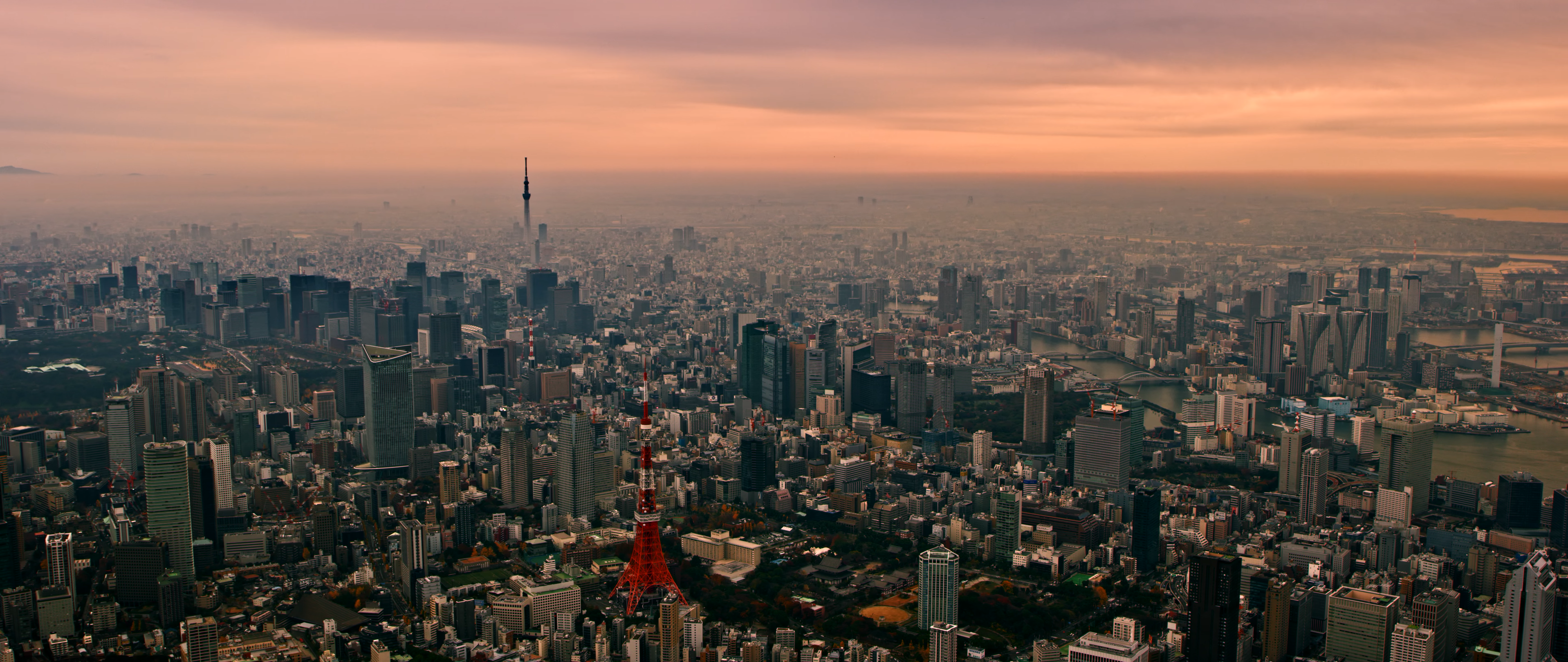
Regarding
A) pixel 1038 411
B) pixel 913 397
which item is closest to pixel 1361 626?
pixel 1038 411

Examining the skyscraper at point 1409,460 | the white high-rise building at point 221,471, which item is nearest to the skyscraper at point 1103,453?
the skyscraper at point 1409,460

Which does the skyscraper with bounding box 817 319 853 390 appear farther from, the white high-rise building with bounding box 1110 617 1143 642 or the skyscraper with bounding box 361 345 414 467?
the white high-rise building with bounding box 1110 617 1143 642

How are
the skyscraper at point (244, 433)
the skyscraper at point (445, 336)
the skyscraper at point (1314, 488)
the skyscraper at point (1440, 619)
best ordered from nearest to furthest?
the skyscraper at point (1440, 619) < the skyscraper at point (1314, 488) < the skyscraper at point (244, 433) < the skyscraper at point (445, 336)

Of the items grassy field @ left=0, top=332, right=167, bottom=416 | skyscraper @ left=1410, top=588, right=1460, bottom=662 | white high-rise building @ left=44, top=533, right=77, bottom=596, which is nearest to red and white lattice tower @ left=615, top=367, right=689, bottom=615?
white high-rise building @ left=44, top=533, right=77, bottom=596

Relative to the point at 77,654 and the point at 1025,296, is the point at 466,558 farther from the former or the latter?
the point at 1025,296

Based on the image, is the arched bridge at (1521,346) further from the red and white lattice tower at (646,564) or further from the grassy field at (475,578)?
the grassy field at (475,578)

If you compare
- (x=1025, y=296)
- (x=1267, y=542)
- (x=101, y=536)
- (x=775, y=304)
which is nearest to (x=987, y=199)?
(x=1025, y=296)

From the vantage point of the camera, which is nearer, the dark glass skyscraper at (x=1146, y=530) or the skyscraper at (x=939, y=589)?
the skyscraper at (x=939, y=589)
